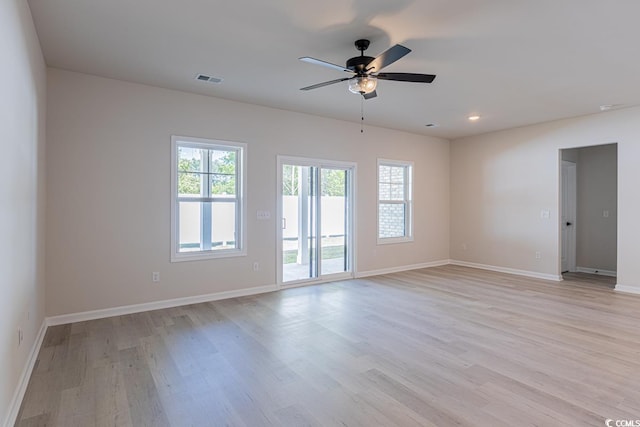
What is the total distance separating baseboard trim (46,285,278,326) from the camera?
12.5ft

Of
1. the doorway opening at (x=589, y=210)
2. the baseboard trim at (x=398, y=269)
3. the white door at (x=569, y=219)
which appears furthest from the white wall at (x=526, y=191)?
the white door at (x=569, y=219)

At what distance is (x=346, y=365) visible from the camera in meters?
2.81

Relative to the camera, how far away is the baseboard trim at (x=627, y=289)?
16.8 ft

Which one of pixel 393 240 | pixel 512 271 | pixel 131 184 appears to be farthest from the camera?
pixel 393 240

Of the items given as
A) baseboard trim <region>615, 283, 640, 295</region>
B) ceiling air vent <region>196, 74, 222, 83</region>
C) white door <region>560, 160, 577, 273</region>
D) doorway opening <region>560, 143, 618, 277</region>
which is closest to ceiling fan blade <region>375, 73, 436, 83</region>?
ceiling air vent <region>196, 74, 222, 83</region>

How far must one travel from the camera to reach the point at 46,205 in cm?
369

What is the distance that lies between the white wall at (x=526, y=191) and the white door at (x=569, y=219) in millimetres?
1264

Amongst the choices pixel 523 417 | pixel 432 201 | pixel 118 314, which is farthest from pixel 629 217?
pixel 118 314

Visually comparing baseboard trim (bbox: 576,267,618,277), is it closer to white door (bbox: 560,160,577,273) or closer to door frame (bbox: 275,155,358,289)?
white door (bbox: 560,160,577,273)

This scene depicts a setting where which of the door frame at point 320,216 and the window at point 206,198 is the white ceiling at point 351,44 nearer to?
the window at point 206,198

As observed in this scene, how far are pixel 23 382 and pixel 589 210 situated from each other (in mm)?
8974

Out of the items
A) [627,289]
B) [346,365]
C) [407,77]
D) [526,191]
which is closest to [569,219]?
[526,191]

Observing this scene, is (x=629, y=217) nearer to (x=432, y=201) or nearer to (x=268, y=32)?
(x=432, y=201)

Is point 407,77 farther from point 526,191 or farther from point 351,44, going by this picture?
point 526,191
